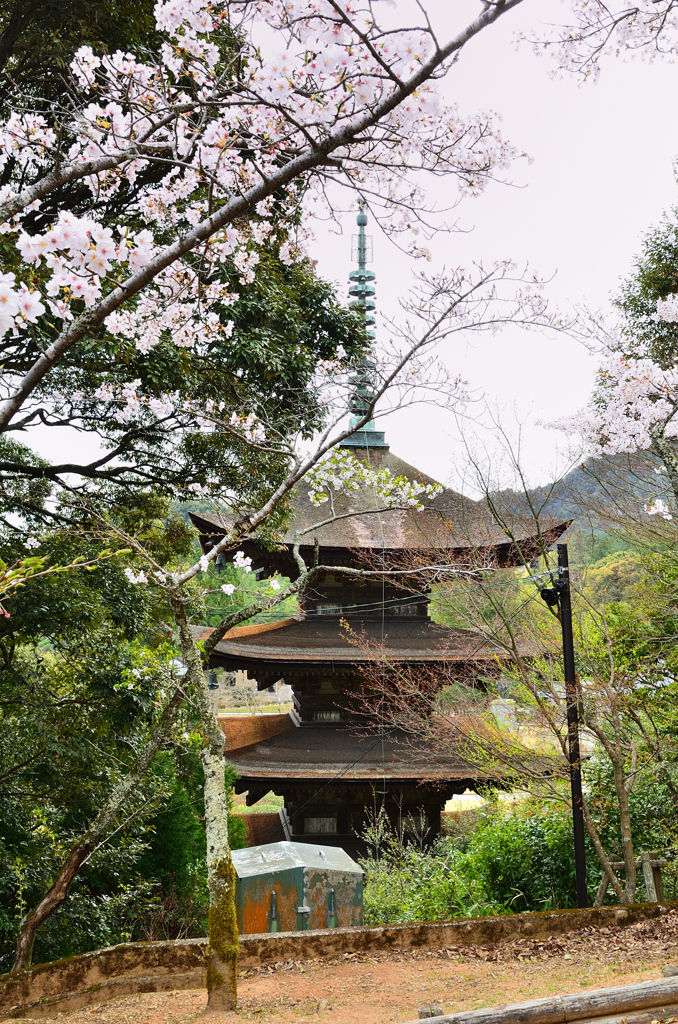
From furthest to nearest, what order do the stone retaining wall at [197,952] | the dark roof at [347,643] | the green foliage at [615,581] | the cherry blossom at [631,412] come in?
1. the dark roof at [347,643]
2. the green foliage at [615,581]
3. the cherry blossom at [631,412]
4. the stone retaining wall at [197,952]

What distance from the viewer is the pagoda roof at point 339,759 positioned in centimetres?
1031

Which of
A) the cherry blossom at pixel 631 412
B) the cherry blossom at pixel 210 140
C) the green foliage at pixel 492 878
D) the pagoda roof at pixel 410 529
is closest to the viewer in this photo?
the cherry blossom at pixel 210 140

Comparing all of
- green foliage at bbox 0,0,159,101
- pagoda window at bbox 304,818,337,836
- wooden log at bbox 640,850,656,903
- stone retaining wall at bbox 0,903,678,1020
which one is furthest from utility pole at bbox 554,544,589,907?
green foliage at bbox 0,0,159,101

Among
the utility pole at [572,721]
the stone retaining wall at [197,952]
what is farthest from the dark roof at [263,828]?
the stone retaining wall at [197,952]

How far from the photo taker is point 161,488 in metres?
8.09

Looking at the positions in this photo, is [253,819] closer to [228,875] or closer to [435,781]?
[435,781]

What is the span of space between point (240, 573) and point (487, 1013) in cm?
3286

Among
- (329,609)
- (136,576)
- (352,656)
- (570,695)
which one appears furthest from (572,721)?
(329,609)

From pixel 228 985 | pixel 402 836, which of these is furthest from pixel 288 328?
pixel 402 836

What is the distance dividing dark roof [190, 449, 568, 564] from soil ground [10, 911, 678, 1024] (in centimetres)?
529

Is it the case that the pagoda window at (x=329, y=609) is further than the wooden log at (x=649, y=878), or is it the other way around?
the pagoda window at (x=329, y=609)

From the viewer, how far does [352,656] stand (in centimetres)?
1074

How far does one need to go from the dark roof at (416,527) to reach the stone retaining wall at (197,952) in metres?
4.99

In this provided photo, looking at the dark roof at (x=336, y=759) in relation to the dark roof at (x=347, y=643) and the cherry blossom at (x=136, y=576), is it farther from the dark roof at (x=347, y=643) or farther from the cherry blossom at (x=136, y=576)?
the cherry blossom at (x=136, y=576)
